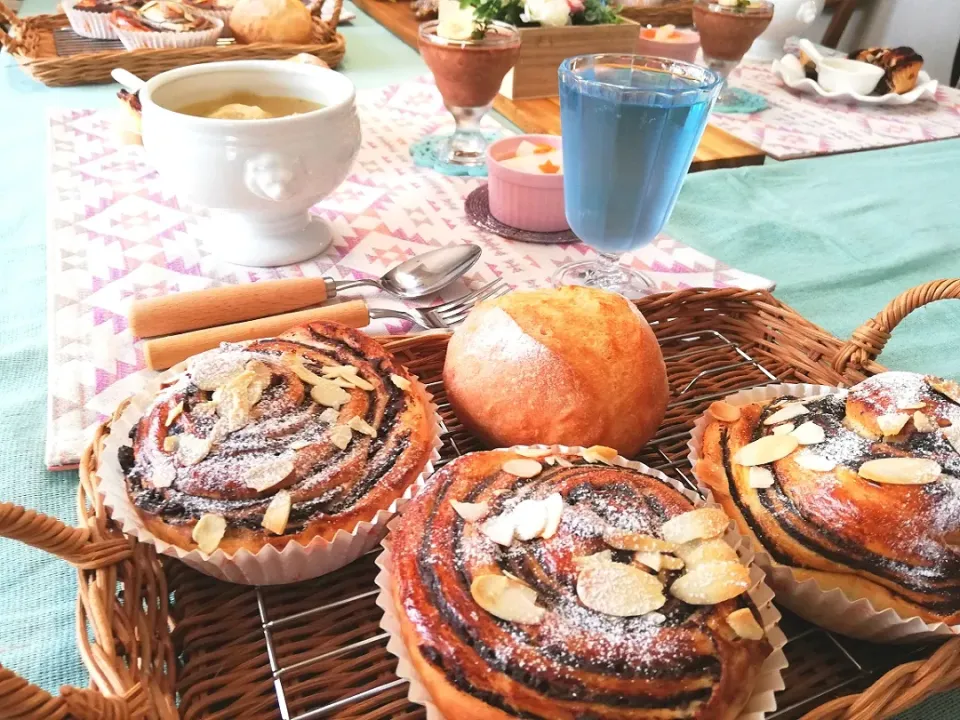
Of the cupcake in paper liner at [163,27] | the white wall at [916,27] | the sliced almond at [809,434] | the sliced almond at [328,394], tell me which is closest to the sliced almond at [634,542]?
the sliced almond at [809,434]

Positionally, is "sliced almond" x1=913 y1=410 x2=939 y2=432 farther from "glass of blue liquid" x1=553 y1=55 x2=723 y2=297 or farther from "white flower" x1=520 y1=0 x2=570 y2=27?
"white flower" x1=520 y1=0 x2=570 y2=27

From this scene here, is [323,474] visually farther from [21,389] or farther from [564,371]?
[21,389]

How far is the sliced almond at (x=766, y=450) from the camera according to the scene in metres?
0.74

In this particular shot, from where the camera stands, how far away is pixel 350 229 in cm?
133

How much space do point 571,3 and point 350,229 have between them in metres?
0.95

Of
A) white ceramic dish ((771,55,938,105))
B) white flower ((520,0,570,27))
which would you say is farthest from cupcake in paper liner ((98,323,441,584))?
white ceramic dish ((771,55,938,105))

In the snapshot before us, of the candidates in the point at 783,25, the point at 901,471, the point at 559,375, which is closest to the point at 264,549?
the point at 559,375

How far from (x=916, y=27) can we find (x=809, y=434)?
383 centimetres

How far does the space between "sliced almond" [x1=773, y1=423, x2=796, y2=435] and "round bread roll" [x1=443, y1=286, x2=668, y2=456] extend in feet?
0.43

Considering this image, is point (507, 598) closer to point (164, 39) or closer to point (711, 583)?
point (711, 583)

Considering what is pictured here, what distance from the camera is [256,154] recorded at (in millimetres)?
1040

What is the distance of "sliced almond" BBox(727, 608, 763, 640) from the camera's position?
0.59m

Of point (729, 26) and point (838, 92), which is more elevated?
point (729, 26)

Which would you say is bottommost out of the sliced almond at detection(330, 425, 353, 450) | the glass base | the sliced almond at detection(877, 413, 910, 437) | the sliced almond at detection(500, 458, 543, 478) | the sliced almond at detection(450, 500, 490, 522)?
the glass base
